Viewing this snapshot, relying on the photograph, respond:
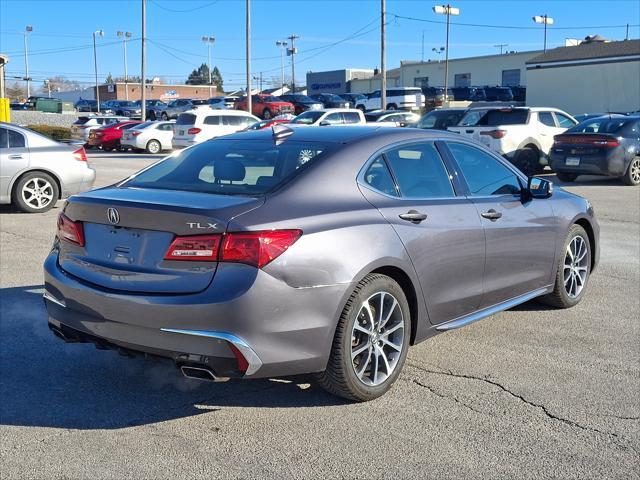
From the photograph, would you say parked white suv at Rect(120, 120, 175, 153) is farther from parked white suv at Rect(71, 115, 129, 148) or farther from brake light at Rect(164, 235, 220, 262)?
brake light at Rect(164, 235, 220, 262)

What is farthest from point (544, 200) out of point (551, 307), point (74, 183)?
point (74, 183)

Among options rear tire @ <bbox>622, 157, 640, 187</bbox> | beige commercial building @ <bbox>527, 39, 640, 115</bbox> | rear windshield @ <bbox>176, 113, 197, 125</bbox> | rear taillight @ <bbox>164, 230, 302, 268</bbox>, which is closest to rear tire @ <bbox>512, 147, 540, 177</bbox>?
rear tire @ <bbox>622, 157, 640, 187</bbox>

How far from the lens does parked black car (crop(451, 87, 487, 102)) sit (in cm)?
5706

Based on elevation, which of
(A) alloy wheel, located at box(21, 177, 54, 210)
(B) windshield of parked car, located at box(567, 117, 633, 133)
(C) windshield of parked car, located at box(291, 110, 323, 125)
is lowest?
(A) alloy wheel, located at box(21, 177, 54, 210)

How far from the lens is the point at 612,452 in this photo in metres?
3.79

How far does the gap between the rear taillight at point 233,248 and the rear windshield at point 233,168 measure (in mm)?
481

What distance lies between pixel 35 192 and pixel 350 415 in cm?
920

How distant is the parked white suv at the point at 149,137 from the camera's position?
29.9 metres

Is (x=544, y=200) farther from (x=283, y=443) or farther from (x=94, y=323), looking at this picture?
(x=94, y=323)

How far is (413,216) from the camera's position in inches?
184

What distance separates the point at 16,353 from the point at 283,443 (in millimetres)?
2376

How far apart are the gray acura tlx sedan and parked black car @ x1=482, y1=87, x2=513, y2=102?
Result: 170ft

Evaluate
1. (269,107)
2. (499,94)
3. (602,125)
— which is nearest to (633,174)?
(602,125)

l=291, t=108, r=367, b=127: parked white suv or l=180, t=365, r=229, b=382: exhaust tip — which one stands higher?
l=291, t=108, r=367, b=127: parked white suv
